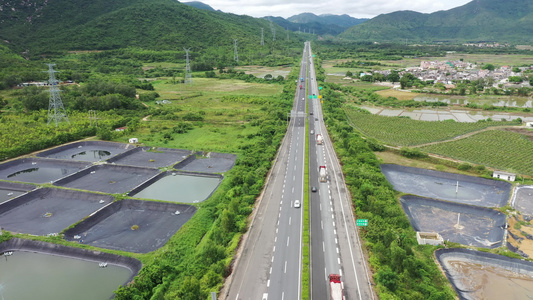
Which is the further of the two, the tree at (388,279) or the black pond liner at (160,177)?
the black pond liner at (160,177)

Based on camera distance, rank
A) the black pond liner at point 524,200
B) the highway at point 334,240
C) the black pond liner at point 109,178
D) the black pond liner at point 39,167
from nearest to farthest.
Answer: the highway at point 334,240
the black pond liner at point 524,200
the black pond liner at point 109,178
the black pond liner at point 39,167

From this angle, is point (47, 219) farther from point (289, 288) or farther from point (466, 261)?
point (466, 261)

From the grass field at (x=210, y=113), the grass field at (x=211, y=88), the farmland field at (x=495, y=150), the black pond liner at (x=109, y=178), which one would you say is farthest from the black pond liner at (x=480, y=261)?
the grass field at (x=211, y=88)

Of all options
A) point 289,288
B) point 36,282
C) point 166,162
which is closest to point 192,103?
point 166,162

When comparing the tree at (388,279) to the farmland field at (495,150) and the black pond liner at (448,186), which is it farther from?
the farmland field at (495,150)

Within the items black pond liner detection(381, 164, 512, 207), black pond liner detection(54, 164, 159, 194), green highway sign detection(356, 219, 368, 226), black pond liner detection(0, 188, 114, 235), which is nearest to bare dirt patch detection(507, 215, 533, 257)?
black pond liner detection(381, 164, 512, 207)

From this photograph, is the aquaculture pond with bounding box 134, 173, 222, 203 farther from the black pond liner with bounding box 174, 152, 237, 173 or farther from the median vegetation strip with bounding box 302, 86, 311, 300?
the median vegetation strip with bounding box 302, 86, 311, 300
